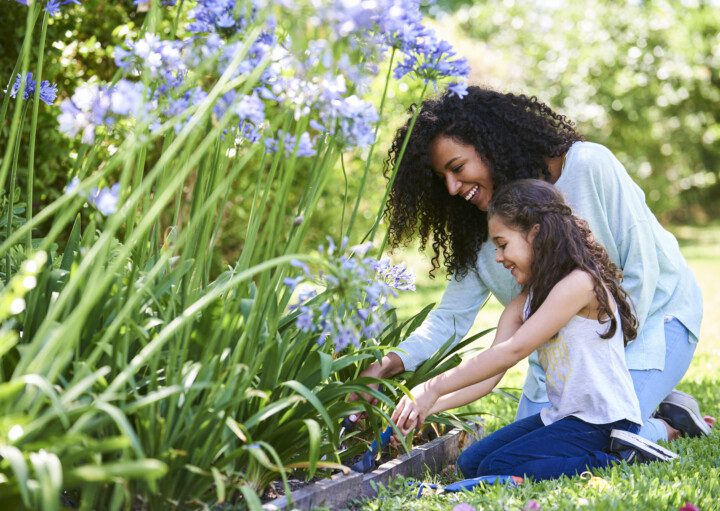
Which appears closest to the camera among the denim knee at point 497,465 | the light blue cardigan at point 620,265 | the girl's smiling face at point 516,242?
the denim knee at point 497,465

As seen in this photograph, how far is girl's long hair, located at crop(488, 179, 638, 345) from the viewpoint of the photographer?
2.96 m

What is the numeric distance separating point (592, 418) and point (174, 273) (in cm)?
145

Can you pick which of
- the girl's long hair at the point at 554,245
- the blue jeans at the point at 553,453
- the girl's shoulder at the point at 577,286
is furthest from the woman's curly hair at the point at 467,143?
the blue jeans at the point at 553,453

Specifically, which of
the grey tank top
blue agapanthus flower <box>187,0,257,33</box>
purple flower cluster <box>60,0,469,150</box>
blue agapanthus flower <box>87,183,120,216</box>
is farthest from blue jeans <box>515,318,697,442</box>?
blue agapanthus flower <box>87,183,120,216</box>

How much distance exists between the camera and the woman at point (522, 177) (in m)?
3.28

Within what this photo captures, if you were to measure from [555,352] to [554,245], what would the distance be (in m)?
0.37

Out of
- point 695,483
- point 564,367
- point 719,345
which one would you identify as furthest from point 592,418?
point 719,345

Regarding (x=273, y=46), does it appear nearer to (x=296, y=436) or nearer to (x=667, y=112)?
(x=296, y=436)

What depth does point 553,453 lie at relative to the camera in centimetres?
288

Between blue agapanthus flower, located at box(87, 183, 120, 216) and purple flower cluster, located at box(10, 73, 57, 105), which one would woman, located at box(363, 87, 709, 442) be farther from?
blue agapanthus flower, located at box(87, 183, 120, 216)

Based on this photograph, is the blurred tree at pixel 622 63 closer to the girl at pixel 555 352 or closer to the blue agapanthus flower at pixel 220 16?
the girl at pixel 555 352

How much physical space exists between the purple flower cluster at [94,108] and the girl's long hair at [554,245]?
154cm

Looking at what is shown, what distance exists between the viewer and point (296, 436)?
241cm

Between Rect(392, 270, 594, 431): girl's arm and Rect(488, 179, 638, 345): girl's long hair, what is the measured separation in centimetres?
6
